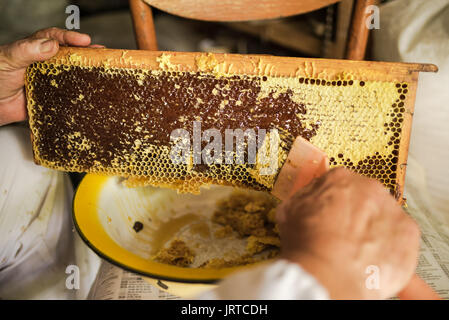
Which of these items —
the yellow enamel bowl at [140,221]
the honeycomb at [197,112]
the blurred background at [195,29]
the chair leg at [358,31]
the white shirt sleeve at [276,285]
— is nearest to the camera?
the white shirt sleeve at [276,285]

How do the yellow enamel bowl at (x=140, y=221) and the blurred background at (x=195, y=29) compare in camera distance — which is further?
the blurred background at (x=195, y=29)

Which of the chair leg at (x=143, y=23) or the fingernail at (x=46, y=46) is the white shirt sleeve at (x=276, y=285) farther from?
the chair leg at (x=143, y=23)

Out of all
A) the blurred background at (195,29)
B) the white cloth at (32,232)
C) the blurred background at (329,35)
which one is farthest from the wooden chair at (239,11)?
the white cloth at (32,232)

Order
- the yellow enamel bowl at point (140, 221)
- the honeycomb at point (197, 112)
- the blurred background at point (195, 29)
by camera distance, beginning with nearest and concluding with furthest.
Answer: the yellow enamel bowl at point (140, 221) < the honeycomb at point (197, 112) < the blurred background at point (195, 29)

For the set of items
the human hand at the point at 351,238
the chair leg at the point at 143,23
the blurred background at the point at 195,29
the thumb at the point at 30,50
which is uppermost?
the blurred background at the point at 195,29

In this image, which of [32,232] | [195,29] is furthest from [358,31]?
[195,29]

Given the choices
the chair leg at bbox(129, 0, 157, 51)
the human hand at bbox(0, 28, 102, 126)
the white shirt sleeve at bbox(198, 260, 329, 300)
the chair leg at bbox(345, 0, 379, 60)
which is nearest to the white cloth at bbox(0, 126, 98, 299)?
the human hand at bbox(0, 28, 102, 126)
